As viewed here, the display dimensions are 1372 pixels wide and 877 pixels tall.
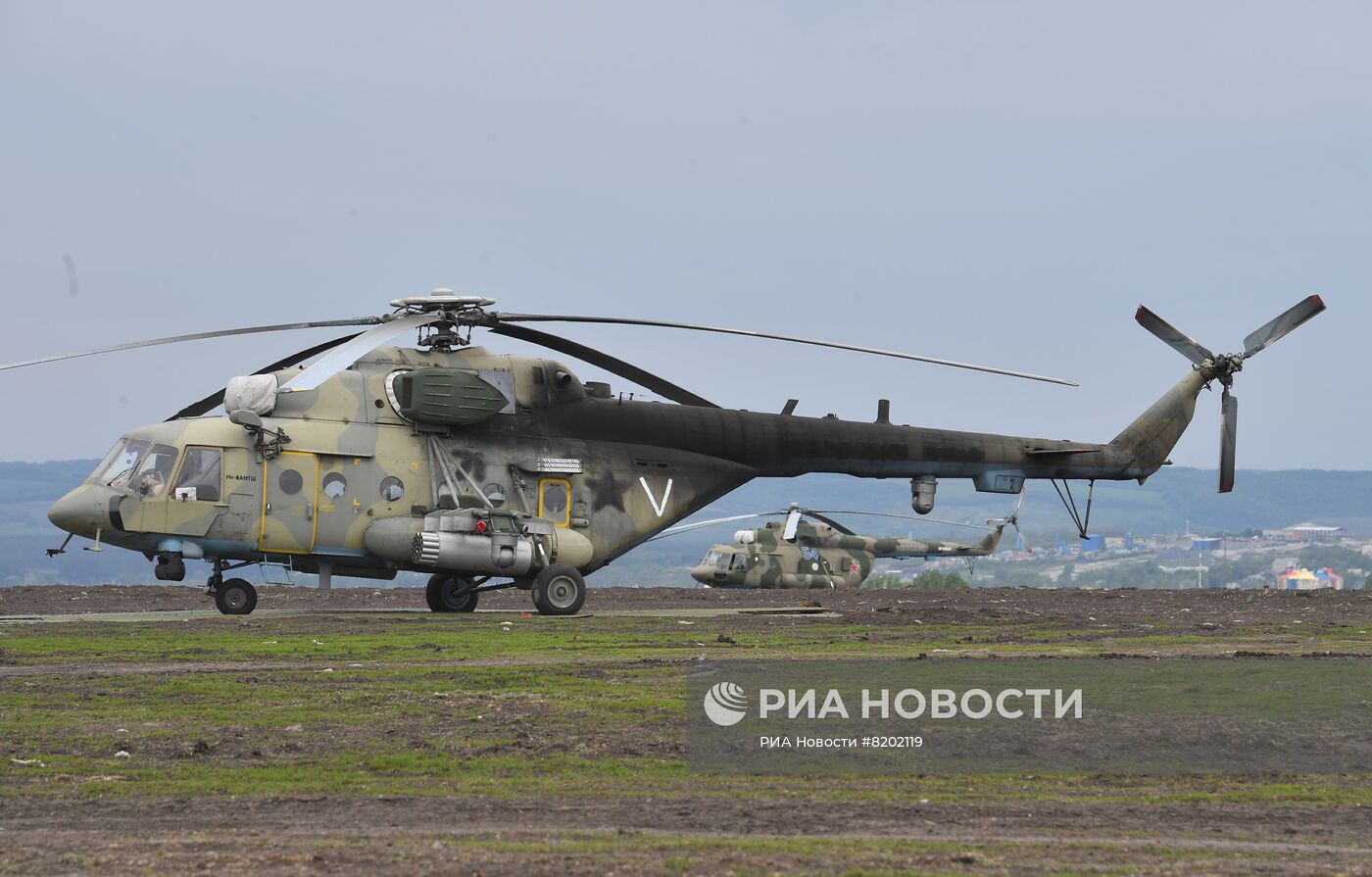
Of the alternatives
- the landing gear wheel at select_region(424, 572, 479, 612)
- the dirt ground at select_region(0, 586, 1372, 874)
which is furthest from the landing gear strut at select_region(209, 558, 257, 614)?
the dirt ground at select_region(0, 586, 1372, 874)

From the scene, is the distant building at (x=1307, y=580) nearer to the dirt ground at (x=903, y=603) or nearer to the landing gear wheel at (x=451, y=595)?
the dirt ground at (x=903, y=603)

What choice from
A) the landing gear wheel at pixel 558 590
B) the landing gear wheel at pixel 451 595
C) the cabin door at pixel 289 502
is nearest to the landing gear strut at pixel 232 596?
the cabin door at pixel 289 502

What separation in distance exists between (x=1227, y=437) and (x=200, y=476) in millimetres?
18539

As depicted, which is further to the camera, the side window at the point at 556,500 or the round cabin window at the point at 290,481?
the side window at the point at 556,500

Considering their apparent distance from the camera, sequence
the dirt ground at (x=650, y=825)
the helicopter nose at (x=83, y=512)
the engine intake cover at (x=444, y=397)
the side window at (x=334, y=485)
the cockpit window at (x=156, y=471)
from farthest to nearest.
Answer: the engine intake cover at (x=444, y=397)
the side window at (x=334, y=485)
the cockpit window at (x=156, y=471)
the helicopter nose at (x=83, y=512)
the dirt ground at (x=650, y=825)

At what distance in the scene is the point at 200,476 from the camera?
76.4 ft

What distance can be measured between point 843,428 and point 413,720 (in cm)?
1568

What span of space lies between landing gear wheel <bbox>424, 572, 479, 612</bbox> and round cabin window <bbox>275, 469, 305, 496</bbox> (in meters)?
3.71

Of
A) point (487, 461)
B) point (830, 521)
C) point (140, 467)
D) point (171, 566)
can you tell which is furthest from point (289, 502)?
point (830, 521)

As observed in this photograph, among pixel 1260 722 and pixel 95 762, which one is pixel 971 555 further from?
pixel 95 762

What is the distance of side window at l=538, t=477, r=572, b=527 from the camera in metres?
25.5

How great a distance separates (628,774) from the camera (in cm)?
1069

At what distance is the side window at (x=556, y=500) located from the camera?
83.8 feet

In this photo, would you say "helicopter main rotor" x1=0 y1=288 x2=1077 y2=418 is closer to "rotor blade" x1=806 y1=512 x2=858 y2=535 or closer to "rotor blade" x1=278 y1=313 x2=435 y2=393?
"rotor blade" x1=278 y1=313 x2=435 y2=393
